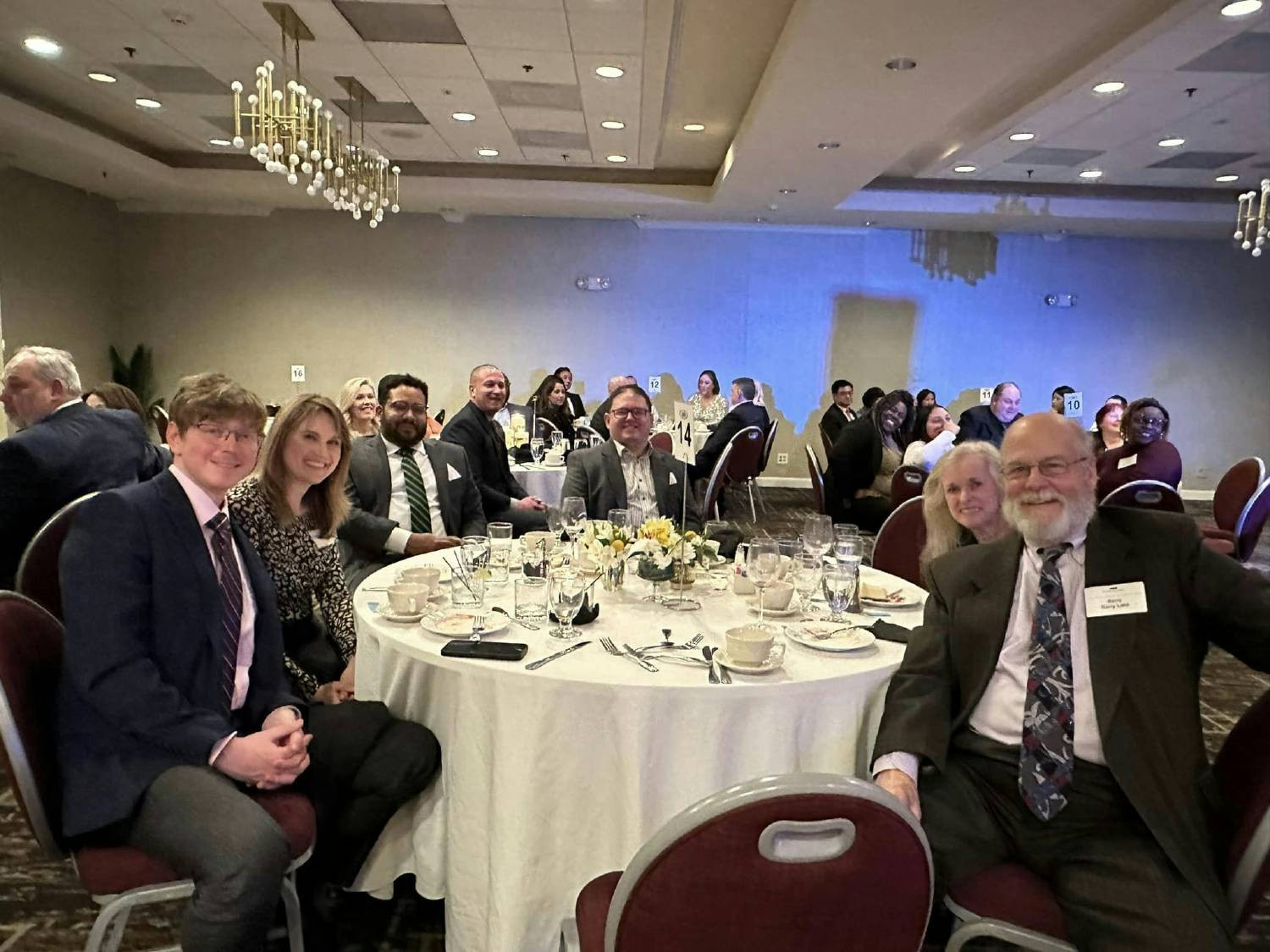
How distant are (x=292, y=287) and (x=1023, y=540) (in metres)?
10.1

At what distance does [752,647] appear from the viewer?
6.11 feet

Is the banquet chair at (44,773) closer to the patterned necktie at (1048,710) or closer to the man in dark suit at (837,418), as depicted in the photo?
the patterned necktie at (1048,710)

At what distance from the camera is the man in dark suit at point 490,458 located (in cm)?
447

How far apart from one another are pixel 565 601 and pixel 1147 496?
13.8ft

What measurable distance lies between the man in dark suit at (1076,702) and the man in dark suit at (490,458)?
2.71 metres

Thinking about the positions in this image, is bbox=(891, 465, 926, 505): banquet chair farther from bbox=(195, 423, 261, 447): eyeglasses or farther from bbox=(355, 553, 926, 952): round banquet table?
bbox=(195, 423, 261, 447): eyeglasses

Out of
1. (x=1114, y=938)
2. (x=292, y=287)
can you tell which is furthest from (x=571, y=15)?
(x=292, y=287)

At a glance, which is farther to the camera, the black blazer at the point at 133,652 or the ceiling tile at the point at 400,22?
the ceiling tile at the point at 400,22

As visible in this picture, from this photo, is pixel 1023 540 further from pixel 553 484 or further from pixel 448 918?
pixel 553 484

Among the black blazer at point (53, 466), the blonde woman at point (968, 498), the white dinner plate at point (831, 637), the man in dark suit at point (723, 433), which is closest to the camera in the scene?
the white dinner plate at point (831, 637)

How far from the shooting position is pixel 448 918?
6.57ft

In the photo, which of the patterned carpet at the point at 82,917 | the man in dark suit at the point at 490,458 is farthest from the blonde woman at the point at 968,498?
the man in dark suit at the point at 490,458

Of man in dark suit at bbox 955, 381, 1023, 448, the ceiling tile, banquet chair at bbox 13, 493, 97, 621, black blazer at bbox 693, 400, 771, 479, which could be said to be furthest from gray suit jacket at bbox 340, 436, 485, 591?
man in dark suit at bbox 955, 381, 1023, 448

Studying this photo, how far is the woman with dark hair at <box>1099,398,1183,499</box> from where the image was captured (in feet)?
17.9
